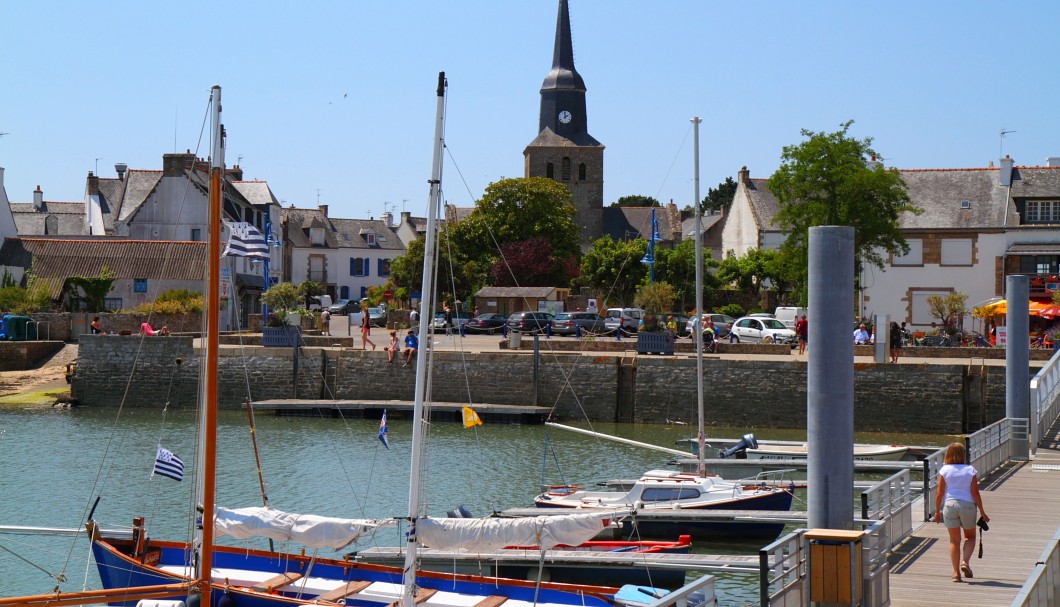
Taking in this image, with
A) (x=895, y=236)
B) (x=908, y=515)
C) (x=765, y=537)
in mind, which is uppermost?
(x=895, y=236)

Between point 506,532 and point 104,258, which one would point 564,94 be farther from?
point 506,532

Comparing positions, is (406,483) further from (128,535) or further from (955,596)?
(955,596)

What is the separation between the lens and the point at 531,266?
7512 centimetres

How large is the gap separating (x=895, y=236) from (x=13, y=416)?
3493 cm

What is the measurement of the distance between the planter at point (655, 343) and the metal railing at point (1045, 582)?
98.4ft

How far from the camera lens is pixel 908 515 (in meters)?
14.4

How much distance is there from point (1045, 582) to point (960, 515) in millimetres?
3811

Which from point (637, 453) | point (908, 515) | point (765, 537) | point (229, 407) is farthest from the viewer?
point (229, 407)

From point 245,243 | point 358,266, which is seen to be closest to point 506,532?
point 245,243

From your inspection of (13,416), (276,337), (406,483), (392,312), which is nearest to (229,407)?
(276,337)

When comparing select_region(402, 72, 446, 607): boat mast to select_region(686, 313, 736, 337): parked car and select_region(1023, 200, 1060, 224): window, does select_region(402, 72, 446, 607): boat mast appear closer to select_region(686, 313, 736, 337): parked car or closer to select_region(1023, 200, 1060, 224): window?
select_region(686, 313, 736, 337): parked car

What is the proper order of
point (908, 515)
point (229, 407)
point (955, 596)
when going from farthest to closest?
point (229, 407) → point (908, 515) → point (955, 596)

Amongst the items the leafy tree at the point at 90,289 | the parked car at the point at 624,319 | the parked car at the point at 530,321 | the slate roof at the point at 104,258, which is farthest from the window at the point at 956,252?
the leafy tree at the point at 90,289

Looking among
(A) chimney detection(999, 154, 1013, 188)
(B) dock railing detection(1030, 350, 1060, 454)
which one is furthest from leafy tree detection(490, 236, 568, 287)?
(B) dock railing detection(1030, 350, 1060, 454)
